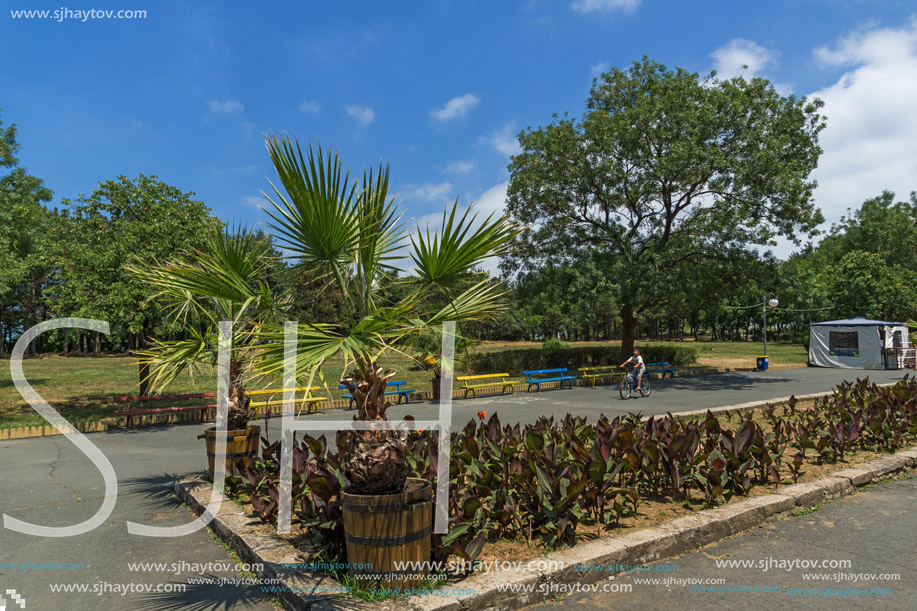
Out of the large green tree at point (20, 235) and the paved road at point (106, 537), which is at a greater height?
the large green tree at point (20, 235)

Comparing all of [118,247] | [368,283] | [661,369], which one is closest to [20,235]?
[118,247]

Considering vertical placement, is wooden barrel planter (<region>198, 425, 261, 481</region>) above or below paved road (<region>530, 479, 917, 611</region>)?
above

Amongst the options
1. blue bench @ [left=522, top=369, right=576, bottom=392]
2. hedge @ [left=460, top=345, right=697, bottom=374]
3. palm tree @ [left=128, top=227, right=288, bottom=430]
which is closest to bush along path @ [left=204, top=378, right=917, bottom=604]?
palm tree @ [left=128, top=227, right=288, bottom=430]

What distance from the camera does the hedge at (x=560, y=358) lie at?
24266 millimetres

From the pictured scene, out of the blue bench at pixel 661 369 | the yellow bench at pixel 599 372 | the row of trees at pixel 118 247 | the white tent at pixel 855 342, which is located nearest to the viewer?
the row of trees at pixel 118 247

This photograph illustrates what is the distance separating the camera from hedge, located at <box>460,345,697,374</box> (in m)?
24.3

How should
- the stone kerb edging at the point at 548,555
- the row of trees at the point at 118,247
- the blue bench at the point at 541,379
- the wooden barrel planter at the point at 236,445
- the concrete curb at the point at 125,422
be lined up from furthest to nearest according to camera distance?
the blue bench at the point at 541,379
the row of trees at the point at 118,247
the concrete curb at the point at 125,422
the wooden barrel planter at the point at 236,445
the stone kerb edging at the point at 548,555

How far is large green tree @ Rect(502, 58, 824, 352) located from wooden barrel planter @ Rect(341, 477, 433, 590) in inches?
666

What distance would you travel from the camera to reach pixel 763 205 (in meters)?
19.8

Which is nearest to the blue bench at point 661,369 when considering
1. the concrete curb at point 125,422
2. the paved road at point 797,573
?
the concrete curb at point 125,422

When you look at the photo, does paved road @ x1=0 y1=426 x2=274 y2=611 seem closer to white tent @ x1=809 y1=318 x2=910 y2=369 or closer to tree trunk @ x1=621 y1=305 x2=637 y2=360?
tree trunk @ x1=621 y1=305 x2=637 y2=360

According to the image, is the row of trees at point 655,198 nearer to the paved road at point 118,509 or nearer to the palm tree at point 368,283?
the paved road at point 118,509

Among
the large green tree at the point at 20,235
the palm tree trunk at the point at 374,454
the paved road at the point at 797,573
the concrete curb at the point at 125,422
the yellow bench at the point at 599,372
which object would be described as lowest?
the concrete curb at the point at 125,422

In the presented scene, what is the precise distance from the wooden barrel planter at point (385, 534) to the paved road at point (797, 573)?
0.90 meters
